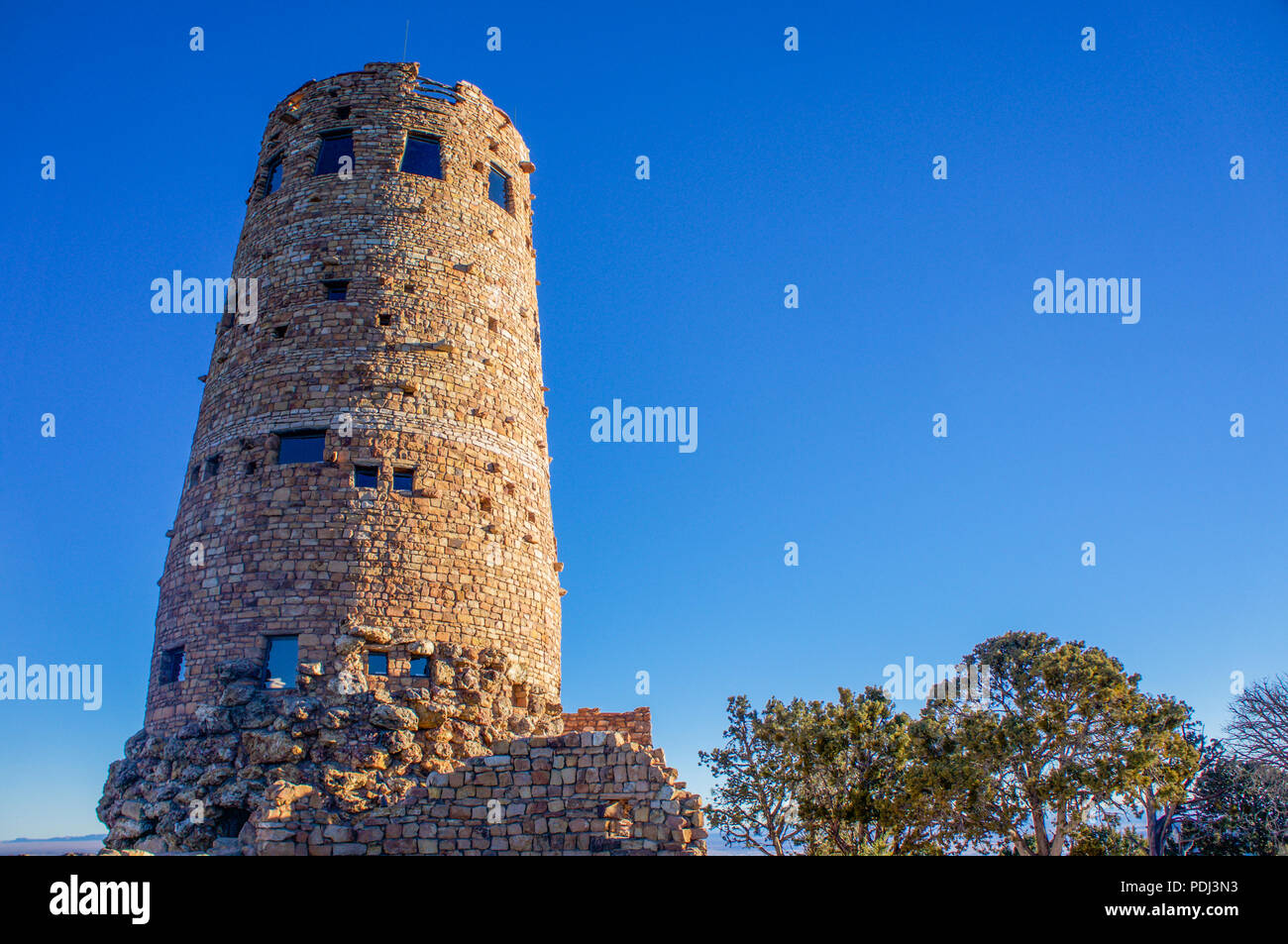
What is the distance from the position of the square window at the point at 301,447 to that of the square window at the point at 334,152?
7315 millimetres

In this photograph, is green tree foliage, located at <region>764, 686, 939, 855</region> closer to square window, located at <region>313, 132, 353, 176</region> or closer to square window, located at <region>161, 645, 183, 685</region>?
square window, located at <region>161, 645, 183, 685</region>

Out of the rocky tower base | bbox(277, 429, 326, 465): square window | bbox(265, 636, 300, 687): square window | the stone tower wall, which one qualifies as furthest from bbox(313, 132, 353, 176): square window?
the rocky tower base

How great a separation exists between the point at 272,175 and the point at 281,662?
13465 mm

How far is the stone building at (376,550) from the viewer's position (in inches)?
563

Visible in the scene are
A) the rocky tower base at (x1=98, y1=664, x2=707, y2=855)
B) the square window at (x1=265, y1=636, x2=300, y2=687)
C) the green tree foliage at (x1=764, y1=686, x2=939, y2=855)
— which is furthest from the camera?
the green tree foliage at (x1=764, y1=686, x2=939, y2=855)

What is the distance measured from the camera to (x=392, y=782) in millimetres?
16484

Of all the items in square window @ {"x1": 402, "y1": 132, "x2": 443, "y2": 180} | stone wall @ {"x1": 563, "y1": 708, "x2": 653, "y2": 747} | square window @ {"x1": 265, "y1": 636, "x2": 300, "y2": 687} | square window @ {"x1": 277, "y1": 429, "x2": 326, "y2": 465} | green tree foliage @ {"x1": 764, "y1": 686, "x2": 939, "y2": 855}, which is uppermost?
square window @ {"x1": 402, "y1": 132, "x2": 443, "y2": 180}

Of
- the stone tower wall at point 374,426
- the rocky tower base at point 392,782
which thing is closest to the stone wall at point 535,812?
the rocky tower base at point 392,782

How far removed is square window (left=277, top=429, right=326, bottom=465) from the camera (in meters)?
18.9

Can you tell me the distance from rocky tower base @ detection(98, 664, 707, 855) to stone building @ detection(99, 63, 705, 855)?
0.14ft

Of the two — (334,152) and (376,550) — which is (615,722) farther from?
(334,152)
